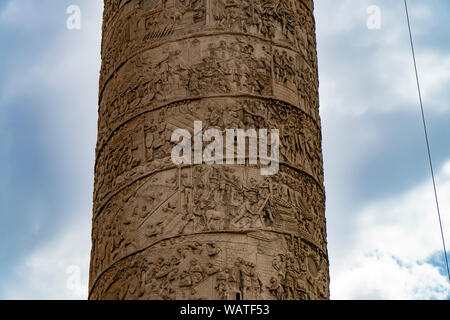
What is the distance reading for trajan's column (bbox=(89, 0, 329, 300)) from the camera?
5.98 meters

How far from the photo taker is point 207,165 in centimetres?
618

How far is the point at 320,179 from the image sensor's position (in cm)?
676

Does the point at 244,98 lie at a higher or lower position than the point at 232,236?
higher

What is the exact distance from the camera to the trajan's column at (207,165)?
5.98 metres

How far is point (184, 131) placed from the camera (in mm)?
6309

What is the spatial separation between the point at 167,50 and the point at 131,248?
4.41ft

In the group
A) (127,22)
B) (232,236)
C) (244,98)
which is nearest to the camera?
(232,236)

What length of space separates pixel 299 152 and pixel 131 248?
1249 mm

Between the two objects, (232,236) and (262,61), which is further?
(262,61)

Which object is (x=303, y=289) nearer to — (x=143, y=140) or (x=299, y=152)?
(x=299, y=152)
